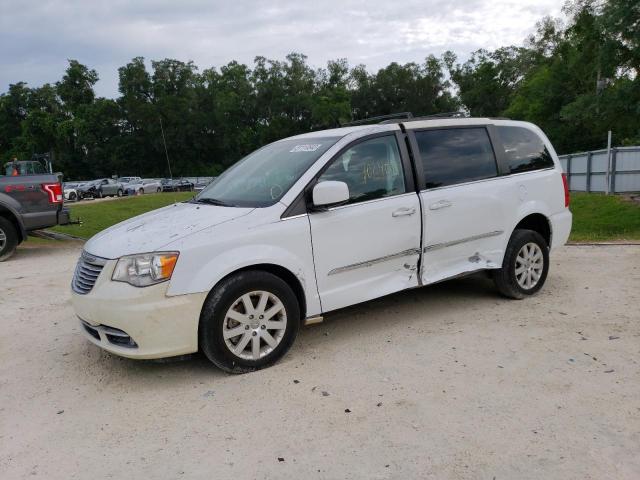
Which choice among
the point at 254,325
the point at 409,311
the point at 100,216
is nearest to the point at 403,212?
the point at 409,311

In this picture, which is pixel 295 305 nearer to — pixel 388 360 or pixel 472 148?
pixel 388 360

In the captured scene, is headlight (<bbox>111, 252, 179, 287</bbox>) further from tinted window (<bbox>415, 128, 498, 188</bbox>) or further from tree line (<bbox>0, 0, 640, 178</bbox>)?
tree line (<bbox>0, 0, 640, 178</bbox>)

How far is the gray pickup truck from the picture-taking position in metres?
9.38

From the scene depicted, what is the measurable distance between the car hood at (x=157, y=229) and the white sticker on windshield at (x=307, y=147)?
2.89ft

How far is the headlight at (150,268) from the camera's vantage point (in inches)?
142

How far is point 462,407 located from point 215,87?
77.8 m

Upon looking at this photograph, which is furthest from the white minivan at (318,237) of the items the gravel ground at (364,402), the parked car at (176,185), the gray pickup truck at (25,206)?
the parked car at (176,185)

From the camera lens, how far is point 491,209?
5.11m

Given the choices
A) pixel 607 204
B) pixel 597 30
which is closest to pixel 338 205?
pixel 597 30

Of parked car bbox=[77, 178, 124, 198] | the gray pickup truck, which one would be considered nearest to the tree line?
parked car bbox=[77, 178, 124, 198]

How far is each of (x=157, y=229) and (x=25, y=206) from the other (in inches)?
273

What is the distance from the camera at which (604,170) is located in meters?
20.0

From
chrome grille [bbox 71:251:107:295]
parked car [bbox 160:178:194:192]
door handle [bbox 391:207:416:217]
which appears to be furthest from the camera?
parked car [bbox 160:178:194:192]

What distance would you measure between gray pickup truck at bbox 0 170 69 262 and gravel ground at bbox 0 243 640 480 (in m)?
4.95
